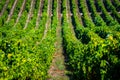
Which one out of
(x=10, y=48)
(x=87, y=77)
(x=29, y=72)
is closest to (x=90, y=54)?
(x=87, y=77)

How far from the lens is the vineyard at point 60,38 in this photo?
25.7 metres

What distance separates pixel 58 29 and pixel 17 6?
27.4m

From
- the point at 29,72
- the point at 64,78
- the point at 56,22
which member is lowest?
the point at 64,78

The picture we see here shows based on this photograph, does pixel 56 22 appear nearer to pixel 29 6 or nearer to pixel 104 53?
pixel 29 6

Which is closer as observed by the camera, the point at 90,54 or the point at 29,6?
the point at 90,54

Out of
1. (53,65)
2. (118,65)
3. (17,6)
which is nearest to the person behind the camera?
(118,65)

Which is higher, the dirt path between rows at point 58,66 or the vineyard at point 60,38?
the vineyard at point 60,38

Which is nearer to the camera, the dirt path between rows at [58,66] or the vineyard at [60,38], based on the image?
the vineyard at [60,38]

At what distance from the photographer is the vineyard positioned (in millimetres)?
25719

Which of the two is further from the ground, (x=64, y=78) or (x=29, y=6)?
(x=29, y=6)

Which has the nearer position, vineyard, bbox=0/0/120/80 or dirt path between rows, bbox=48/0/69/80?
vineyard, bbox=0/0/120/80

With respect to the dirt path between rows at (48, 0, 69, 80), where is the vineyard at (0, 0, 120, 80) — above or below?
above

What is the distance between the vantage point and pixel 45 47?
1759 inches

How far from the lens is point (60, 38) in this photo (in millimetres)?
65562
